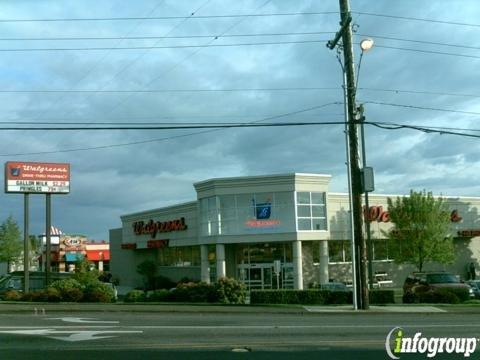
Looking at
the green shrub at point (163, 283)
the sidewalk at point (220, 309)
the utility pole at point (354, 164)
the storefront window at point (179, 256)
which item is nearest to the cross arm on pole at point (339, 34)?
the utility pole at point (354, 164)

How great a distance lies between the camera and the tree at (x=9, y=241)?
72.7m

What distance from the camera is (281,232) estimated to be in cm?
4800

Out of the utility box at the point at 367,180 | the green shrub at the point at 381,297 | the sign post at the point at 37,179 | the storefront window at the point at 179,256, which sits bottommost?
the green shrub at the point at 381,297

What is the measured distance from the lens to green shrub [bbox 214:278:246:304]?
28.1 m

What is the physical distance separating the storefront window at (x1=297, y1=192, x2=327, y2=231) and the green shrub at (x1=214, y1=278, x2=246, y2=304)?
65.5 ft

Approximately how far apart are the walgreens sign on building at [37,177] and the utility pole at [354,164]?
19415mm

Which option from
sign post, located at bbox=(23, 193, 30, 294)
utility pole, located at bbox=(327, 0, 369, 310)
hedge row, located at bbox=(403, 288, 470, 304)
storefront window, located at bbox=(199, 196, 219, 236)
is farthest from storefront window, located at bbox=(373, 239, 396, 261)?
sign post, located at bbox=(23, 193, 30, 294)

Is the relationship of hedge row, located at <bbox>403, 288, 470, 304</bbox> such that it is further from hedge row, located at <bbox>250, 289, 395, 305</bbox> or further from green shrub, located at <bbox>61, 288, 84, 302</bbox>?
green shrub, located at <bbox>61, 288, 84, 302</bbox>

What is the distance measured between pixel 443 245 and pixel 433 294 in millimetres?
19452

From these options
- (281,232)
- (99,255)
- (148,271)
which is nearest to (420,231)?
(281,232)

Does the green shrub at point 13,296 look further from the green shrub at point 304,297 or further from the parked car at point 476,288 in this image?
the parked car at point 476,288

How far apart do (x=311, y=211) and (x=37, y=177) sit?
2175cm

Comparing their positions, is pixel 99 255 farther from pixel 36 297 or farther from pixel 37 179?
pixel 36 297

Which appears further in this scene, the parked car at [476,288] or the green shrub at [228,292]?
the parked car at [476,288]
